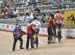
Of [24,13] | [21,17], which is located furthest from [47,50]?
[24,13]

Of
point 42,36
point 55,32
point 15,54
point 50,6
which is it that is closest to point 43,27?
point 42,36

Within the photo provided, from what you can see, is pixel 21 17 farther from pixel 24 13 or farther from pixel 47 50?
pixel 47 50

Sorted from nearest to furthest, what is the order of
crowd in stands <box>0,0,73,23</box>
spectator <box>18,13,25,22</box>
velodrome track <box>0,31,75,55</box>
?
velodrome track <box>0,31,75,55</box>, crowd in stands <box>0,0,73,23</box>, spectator <box>18,13,25,22</box>

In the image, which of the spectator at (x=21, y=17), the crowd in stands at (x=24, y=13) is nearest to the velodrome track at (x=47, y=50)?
the crowd in stands at (x=24, y=13)

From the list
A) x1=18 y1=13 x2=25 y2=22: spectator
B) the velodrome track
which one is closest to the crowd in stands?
x1=18 y1=13 x2=25 y2=22: spectator

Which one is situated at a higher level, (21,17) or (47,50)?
(47,50)

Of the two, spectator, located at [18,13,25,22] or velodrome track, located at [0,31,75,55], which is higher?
velodrome track, located at [0,31,75,55]

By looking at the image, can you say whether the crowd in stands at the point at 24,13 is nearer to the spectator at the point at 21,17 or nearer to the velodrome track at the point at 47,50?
the spectator at the point at 21,17

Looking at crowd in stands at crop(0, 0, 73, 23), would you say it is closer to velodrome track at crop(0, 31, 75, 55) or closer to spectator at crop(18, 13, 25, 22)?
spectator at crop(18, 13, 25, 22)

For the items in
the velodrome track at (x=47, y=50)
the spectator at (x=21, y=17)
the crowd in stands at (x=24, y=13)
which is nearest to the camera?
the velodrome track at (x=47, y=50)

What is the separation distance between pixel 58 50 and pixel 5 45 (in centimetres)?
605

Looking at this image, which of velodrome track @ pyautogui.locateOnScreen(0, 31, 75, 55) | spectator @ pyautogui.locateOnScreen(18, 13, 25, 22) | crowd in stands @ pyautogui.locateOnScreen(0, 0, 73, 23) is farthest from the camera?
spectator @ pyautogui.locateOnScreen(18, 13, 25, 22)

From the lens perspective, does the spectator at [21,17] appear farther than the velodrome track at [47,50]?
Yes

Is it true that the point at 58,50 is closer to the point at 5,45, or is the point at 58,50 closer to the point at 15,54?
the point at 15,54
